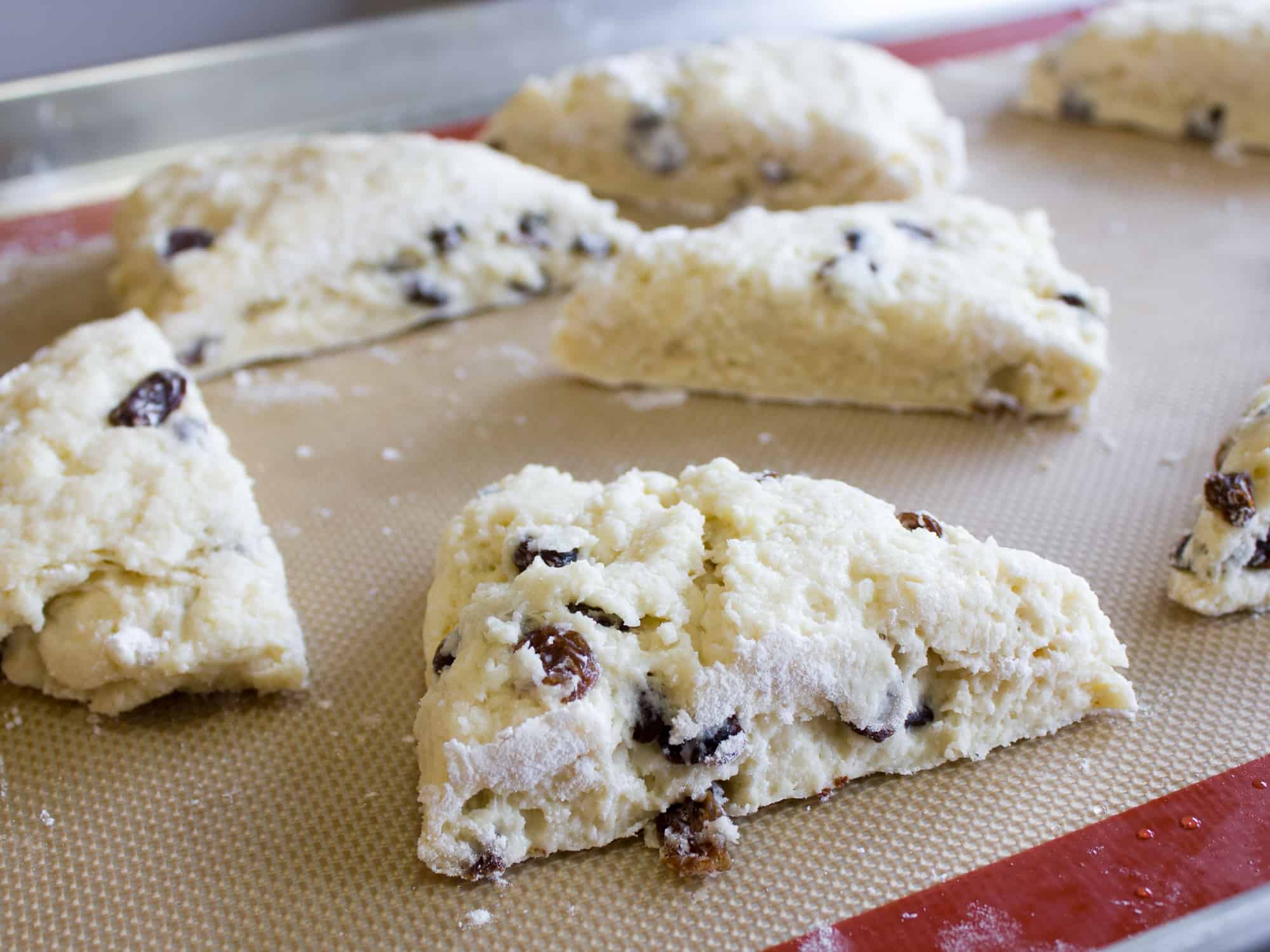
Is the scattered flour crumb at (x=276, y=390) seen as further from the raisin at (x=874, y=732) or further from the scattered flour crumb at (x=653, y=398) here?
the raisin at (x=874, y=732)

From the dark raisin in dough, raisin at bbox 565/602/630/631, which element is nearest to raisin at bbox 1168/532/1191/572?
raisin at bbox 565/602/630/631

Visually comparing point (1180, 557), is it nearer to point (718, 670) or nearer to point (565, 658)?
point (718, 670)

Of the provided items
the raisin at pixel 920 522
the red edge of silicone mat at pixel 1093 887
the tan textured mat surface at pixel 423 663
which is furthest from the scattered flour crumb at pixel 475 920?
the raisin at pixel 920 522

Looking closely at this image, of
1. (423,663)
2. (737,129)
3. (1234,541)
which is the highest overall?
(737,129)

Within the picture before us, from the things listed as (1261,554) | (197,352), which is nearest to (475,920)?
(1261,554)

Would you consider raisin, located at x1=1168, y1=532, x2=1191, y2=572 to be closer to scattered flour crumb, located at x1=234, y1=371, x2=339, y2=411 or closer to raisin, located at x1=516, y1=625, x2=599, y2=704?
raisin, located at x1=516, y1=625, x2=599, y2=704

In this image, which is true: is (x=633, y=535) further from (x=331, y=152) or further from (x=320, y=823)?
(x=331, y=152)
